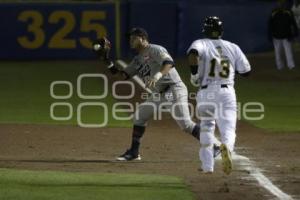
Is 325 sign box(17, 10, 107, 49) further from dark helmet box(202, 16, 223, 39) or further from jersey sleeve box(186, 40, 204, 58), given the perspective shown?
jersey sleeve box(186, 40, 204, 58)

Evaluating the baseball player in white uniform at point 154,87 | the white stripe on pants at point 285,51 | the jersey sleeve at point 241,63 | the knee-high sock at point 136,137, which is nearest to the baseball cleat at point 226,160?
the jersey sleeve at point 241,63

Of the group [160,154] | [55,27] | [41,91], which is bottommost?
[160,154]

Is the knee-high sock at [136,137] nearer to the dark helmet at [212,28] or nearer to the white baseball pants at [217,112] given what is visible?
the white baseball pants at [217,112]

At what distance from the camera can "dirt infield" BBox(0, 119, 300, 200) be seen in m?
11.8

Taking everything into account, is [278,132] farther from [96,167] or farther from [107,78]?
[107,78]

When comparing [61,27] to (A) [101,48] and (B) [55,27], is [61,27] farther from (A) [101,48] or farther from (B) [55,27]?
(A) [101,48]

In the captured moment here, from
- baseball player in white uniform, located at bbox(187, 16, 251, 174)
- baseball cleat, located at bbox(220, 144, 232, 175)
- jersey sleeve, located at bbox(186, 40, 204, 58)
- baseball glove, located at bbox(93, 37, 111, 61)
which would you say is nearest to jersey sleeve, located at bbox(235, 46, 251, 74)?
baseball player in white uniform, located at bbox(187, 16, 251, 174)

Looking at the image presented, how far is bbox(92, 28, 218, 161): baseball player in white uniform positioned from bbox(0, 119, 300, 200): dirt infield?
0.47m

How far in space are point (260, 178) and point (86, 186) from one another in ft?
7.47

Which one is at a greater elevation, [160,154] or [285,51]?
[285,51]

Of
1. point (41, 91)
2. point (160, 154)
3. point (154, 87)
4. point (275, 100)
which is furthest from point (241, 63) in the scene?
point (41, 91)

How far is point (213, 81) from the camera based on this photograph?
1188 cm

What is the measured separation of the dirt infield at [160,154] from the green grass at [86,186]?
33cm

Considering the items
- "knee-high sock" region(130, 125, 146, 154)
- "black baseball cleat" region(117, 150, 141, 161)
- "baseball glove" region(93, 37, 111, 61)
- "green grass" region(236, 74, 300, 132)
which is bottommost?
"black baseball cleat" region(117, 150, 141, 161)
